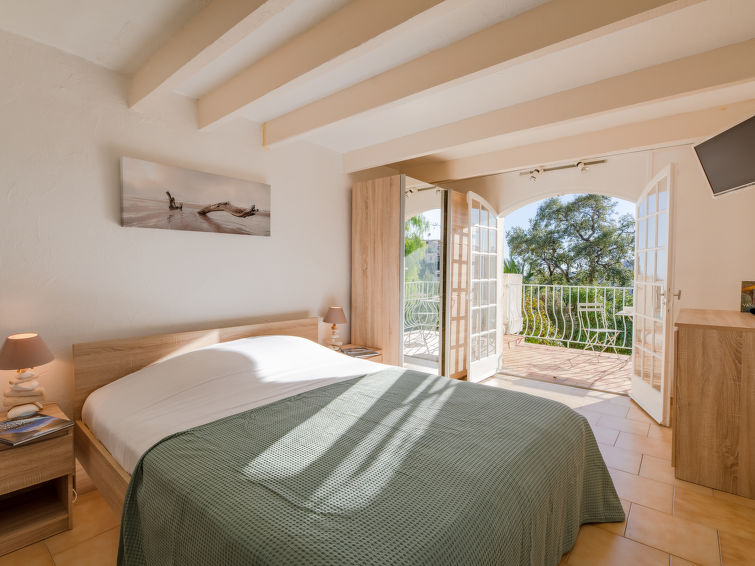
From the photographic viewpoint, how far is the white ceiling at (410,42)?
1.76 metres

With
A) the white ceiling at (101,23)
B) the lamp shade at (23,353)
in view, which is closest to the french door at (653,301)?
the white ceiling at (101,23)

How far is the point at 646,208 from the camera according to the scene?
11.8ft

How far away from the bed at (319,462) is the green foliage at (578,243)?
613 cm

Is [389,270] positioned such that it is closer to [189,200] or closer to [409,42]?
[189,200]

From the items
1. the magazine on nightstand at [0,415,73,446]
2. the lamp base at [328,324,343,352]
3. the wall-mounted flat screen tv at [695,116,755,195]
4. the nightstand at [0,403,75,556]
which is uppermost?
the wall-mounted flat screen tv at [695,116,755,195]

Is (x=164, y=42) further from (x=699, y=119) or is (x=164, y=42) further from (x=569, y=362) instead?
(x=569, y=362)

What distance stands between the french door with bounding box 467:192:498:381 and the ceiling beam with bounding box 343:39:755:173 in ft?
3.72

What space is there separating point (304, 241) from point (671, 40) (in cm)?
279

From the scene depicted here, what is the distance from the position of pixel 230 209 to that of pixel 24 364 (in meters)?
1.53

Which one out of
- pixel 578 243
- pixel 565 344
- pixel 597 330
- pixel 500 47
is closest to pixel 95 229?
pixel 500 47

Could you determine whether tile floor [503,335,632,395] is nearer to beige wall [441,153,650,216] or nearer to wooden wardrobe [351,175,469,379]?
wooden wardrobe [351,175,469,379]

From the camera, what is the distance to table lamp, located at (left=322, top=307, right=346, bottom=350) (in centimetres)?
355

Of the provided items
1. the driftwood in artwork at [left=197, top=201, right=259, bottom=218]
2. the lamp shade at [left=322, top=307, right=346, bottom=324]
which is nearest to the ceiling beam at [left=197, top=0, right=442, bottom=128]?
the driftwood in artwork at [left=197, top=201, right=259, bottom=218]

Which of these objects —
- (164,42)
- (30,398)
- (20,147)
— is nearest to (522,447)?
(30,398)
